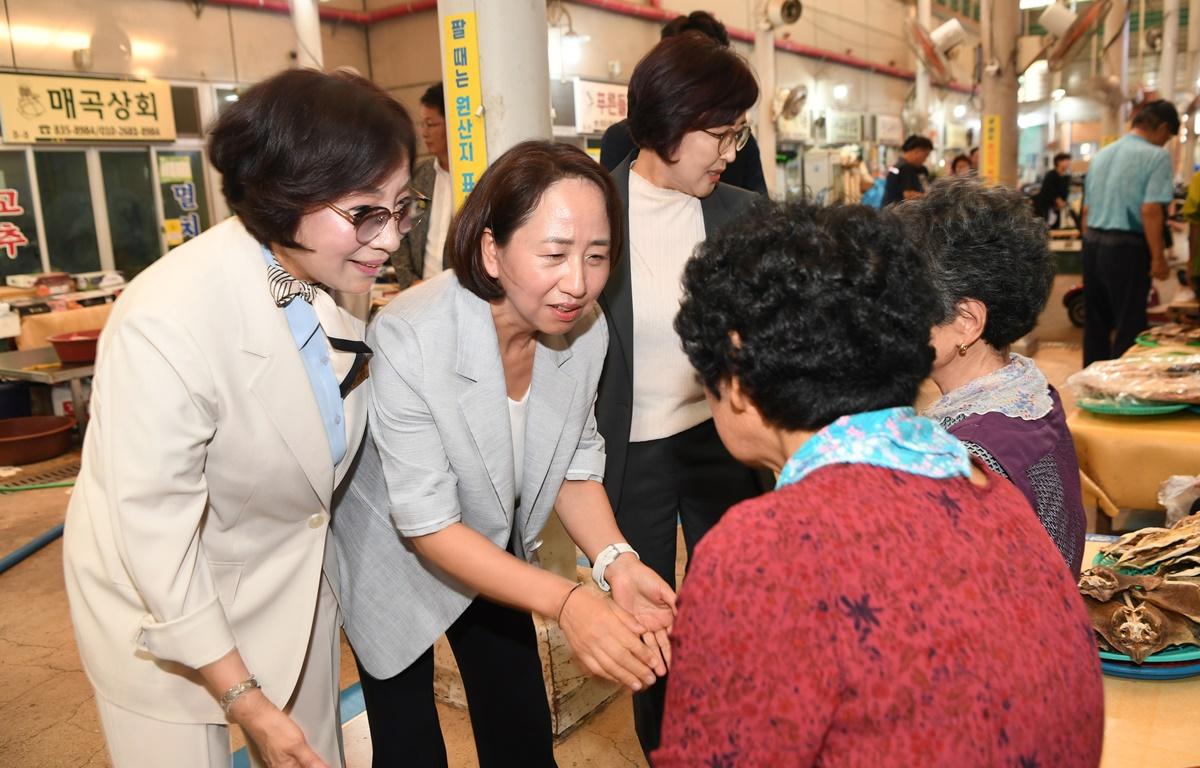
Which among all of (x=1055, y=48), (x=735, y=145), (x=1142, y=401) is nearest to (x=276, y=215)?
(x=735, y=145)

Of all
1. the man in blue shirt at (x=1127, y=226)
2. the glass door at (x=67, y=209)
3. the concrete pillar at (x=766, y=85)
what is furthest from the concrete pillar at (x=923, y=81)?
the glass door at (x=67, y=209)

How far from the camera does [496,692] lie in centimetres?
180

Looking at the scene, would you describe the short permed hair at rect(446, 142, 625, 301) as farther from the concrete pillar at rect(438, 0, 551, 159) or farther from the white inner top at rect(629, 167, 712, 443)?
the concrete pillar at rect(438, 0, 551, 159)

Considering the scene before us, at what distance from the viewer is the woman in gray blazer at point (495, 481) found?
150 centimetres

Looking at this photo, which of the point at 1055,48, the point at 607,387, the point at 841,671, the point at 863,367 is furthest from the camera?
the point at 1055,48

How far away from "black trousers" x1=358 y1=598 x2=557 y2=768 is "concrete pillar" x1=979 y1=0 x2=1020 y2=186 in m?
8.32

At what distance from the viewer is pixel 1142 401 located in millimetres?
2963

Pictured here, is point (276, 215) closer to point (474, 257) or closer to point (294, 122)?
point (294, 122)

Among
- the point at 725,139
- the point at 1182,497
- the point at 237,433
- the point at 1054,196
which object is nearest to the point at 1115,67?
the point at 1054,196

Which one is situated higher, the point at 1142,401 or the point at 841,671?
the point at 841,671

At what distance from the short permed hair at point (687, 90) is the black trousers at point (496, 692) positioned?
117 cm

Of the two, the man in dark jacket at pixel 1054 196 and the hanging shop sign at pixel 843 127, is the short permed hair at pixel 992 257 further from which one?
the hanging shop sign at pixel 843 127

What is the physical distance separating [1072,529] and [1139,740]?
0.37 metres

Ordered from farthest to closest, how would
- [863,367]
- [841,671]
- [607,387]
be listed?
[607,387] < [863,367] < [841,671]
